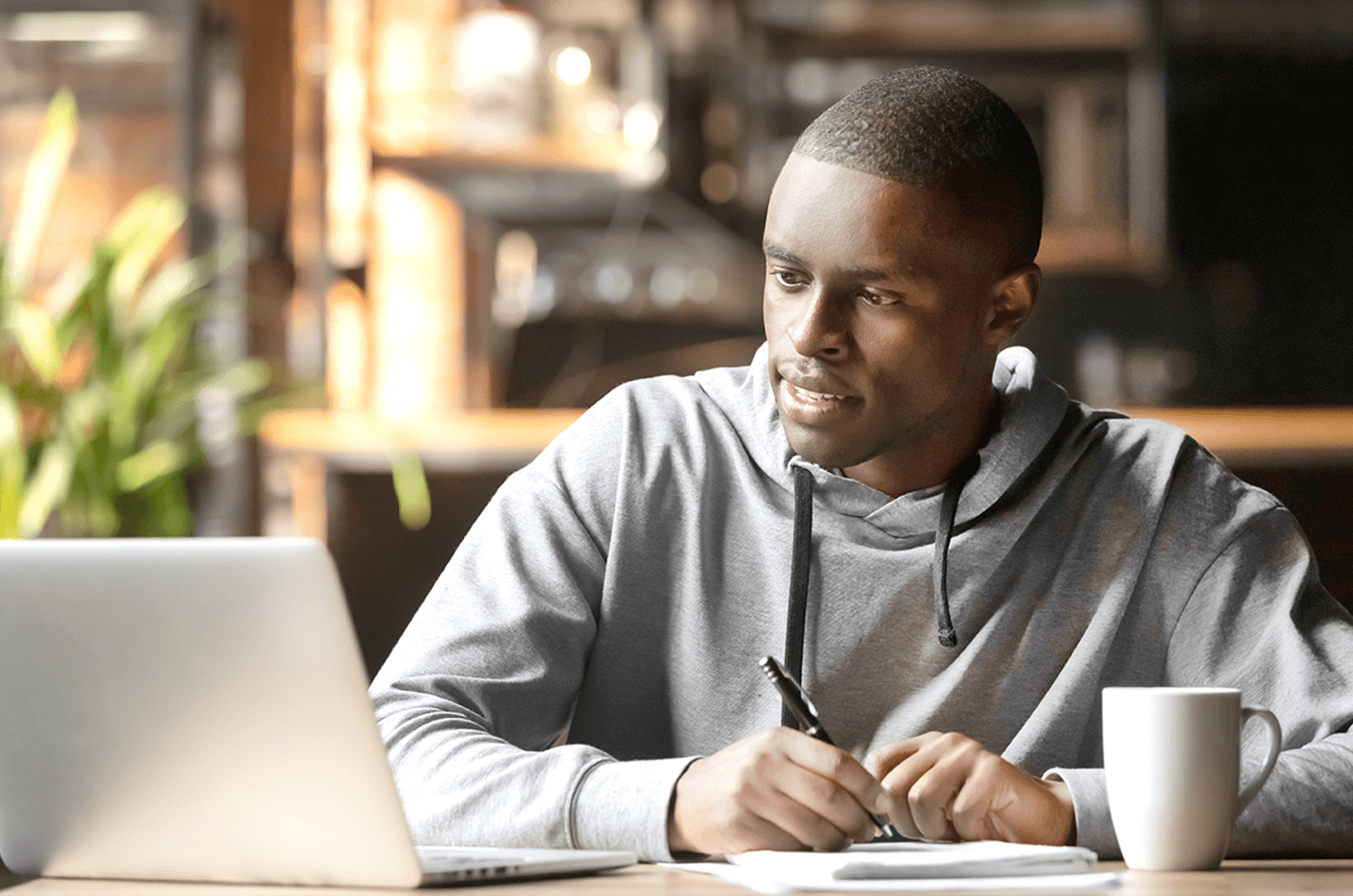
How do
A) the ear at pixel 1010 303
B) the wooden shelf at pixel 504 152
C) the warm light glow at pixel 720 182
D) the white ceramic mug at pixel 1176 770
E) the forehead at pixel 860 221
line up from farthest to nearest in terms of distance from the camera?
the warm light glow at pixel 720 182
the wooden shelf at pixel 504 152
the ear at pixel 1010 303
the forehead at pixel 860 221
the white ceramic mug at pixel 1176 770

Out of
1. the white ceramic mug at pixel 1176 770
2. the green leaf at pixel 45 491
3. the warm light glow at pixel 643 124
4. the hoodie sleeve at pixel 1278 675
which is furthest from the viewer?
the warm light glow at pixel 643 124

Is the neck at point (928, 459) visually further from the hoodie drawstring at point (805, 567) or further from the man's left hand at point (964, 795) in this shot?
the man's left hand at point (964, 795)

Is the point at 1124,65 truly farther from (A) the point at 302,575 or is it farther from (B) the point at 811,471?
(A) the point at 302,575

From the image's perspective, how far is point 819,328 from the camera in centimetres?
110

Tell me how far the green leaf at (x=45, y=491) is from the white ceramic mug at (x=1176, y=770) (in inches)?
69.1

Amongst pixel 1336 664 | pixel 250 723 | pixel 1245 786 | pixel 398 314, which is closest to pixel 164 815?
pixel 250 723

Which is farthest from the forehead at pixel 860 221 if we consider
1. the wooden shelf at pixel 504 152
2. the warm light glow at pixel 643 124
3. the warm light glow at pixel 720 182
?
the warm light glow at pixel 720 182

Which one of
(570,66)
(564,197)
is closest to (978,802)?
(570,66)

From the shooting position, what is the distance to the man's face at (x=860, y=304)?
1106 millimetres

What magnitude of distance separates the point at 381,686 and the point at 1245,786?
0.56m

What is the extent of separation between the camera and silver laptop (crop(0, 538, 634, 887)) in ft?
2.24

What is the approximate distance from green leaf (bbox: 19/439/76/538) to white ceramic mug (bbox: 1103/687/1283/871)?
1.75m

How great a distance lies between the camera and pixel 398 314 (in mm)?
3295

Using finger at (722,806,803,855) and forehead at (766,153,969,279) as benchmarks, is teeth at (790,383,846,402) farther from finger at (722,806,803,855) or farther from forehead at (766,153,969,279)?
finger at (722,806,803,855)
